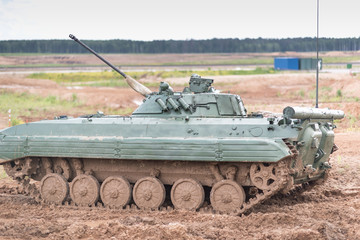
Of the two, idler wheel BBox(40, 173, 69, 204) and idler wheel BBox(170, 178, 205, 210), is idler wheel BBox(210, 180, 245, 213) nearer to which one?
idler wheel BBox(170, 178, 205, 210)

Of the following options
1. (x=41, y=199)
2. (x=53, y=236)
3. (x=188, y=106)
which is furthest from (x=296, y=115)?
(x=41, y=199)

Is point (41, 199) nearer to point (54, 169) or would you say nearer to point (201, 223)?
point (54, 169)

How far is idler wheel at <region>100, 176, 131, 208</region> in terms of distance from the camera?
52.8 feet

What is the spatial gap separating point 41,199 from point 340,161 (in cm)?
947

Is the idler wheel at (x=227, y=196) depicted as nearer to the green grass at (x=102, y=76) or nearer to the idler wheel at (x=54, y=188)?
the idler wheel at (x=54, y=188)

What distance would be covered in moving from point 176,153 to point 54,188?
3.47m

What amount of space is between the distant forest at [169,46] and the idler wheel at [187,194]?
42.8 metres

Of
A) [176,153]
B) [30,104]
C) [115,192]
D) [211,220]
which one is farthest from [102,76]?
[211,220]

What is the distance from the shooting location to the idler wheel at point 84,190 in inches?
648

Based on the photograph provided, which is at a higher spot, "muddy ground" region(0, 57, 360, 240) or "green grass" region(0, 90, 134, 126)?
"muddy ground" region(0, 57, 360, 240)

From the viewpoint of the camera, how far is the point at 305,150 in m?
15.3

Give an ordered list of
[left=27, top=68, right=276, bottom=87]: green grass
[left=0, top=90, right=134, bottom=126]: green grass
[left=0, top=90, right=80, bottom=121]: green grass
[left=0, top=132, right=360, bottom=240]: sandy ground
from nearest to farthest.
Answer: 1. [left=0, top=132, right=360, bottom=240]: sandy ground
2. [left=0, top=90, right=134, bottom=126]: green grass
3. [left=0, top=90, right=80, bottom=121]: green grass
4. [left=27, top=68, right=276, bottom=87]: green grass

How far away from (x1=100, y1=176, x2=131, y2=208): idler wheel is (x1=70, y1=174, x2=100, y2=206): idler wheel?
0.21 m

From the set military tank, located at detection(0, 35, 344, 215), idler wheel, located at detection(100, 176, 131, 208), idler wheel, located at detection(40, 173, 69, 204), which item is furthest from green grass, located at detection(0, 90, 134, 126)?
idler wheel, located at detection(100, 176, 131, 208)
